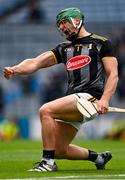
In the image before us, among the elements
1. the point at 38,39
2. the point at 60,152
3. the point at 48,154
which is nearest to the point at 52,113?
the point at 48,154

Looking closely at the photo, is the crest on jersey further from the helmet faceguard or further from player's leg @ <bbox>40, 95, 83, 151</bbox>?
player's leg @ <bbox>40, 95, 83, 151</bbox>

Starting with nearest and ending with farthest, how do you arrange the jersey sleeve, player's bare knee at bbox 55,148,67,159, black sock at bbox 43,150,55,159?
black sock at bbox 43,150,55,159 → the jersey sleeve → player's bare knee at bbox 55,148,67,159

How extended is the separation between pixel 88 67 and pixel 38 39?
68.4 feet

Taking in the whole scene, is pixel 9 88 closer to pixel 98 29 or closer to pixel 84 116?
pixel 98 29

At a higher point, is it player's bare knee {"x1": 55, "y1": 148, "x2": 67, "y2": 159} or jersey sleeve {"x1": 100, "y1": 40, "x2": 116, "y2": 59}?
jersey sleeve {"x1": 100, "y1": 40, "x2": 116, "y2": 59}

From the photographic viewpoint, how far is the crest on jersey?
9961 mm

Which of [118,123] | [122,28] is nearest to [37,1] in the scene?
[122,28]

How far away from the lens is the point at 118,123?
25.7 m

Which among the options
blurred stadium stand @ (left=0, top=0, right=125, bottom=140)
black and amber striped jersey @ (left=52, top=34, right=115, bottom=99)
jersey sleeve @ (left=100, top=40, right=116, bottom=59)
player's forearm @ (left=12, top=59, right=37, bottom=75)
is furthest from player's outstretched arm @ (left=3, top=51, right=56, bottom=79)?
blurred stadium stand @ (left=0, top=0, right=125, bottom=140)

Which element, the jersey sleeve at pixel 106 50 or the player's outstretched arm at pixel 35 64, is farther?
the player's outstretched arm at pixel 35 64

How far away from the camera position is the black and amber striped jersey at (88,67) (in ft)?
32.5

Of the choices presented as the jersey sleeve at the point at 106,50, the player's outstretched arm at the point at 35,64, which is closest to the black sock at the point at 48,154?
the player's outstretched arm at the point at 35,64

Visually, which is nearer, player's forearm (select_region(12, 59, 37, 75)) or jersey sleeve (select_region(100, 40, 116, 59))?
jersey sleeve (select_region(100, 40, 116, 59))

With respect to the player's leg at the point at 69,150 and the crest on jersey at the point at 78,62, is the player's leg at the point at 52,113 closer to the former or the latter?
the player's leg at the point at 69,150
